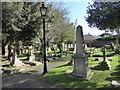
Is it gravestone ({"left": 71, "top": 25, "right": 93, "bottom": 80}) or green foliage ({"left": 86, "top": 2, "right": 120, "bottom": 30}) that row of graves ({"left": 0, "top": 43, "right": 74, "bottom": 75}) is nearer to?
gravestone ({"left": 71, "top": 25, "right": 93, "bottom": 80})

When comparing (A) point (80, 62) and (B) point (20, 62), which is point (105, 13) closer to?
(A) point (80, 62)

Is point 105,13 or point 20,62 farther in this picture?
point 20,62

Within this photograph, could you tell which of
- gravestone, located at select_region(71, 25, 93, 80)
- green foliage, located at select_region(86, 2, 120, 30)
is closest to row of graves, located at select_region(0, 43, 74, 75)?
gravestone, located at select_region(71, 25, 93, 80)

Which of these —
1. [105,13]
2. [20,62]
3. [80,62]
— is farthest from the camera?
[20,62]

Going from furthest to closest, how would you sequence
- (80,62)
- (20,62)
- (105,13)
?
(20,62)
(80,62)
(105,13)

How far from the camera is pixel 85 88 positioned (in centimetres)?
526

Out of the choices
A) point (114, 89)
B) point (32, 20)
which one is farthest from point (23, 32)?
point (114, 89)

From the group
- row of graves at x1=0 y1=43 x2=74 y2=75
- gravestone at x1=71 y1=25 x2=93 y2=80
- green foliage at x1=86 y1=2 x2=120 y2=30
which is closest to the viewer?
green foliage at x1=86 y1=2 x2=120 y2=30

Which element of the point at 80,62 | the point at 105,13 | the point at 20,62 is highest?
the point at 105,13

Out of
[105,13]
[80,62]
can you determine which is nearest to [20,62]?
[80,62]

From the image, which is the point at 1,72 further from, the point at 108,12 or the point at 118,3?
the point at 118,3

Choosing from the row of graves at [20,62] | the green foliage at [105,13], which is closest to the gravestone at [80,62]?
the green foliage at [105,13]

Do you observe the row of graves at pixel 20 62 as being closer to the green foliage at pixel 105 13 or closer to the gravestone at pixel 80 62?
the gravestone at pixel 80 62

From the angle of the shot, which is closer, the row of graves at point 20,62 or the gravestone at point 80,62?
the gravestone at point 80,62
